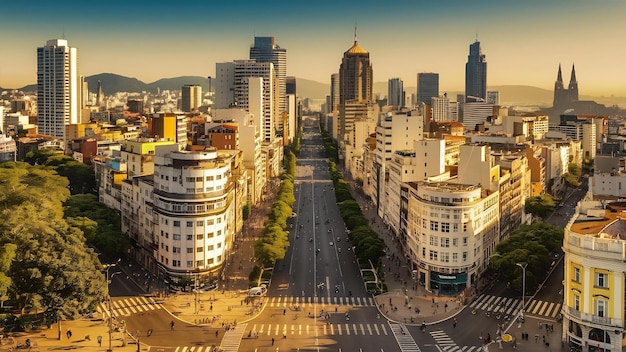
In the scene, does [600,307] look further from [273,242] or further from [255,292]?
[273,242]

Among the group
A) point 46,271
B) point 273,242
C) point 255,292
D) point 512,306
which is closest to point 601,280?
point 512,306

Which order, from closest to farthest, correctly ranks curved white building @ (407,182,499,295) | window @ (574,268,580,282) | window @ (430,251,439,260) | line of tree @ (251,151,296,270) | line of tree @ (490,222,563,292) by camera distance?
1. window @ (574,268,580,282)
2. line of tree @ (490,222,563,292)
3. curved white building @ (407,182,499,295)
4. window @ (430,251,439,260)
5. line of tree @ (251,151,296,270)

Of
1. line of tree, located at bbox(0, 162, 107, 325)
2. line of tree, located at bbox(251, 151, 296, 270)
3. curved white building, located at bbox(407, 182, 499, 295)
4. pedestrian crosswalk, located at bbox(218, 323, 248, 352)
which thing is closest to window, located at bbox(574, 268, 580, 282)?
curved white building, located at bbox(407, 182, 499, 295)

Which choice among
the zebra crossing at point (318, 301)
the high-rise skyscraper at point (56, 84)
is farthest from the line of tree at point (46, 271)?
the high-rise skyscraper at point (56, 84)

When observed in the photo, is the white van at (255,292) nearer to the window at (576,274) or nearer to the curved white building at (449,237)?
the curved white building at (449,237)

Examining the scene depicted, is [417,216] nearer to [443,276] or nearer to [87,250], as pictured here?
[443,276]

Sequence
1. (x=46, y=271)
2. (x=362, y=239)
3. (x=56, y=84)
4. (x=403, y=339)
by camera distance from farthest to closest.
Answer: (x=56, y=84) < (x=362, y=239) < (x=403, y=339) < (x=46, y=271)

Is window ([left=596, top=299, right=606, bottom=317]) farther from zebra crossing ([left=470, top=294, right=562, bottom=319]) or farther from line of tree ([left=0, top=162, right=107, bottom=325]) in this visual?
line of tree ([left=0, top=162, right=107, bottom=325])
